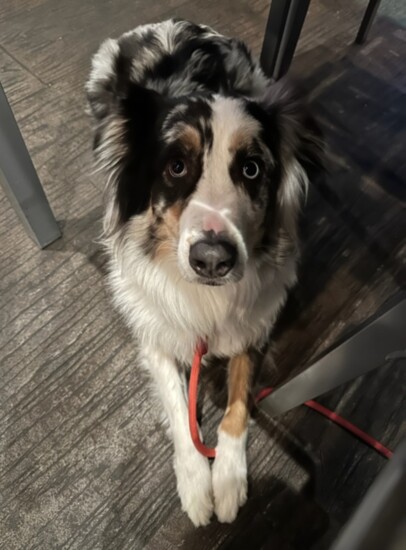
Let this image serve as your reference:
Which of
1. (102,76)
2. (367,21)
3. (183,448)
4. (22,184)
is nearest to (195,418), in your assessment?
(183,448)

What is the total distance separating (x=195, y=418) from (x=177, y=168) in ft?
2.29

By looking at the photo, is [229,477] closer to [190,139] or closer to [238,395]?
[238,395]

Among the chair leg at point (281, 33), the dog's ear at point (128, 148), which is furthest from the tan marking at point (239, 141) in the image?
the chair leg at point (281, 33)

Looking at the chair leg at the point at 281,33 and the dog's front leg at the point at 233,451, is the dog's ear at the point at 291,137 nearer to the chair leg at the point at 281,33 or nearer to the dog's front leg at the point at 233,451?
the dog's front leg at the point at 233,451

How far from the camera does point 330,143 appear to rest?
84.2 inches

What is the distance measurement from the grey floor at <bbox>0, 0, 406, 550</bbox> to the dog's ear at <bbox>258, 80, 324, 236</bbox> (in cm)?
54

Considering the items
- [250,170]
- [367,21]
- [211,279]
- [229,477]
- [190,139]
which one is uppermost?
[190,139]

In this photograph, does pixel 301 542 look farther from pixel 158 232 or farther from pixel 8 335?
pixel 8 335

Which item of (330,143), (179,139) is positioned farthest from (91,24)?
(179,139)

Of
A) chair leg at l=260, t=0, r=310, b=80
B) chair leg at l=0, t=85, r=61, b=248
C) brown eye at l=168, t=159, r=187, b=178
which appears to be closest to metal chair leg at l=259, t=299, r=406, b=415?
brown eye at l=168, t=159, r=187, b=178

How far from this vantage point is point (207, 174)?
1160mm

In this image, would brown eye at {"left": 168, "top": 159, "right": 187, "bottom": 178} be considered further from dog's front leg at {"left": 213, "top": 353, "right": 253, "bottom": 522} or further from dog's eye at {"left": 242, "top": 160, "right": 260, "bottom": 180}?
dog's front leg at {"left": 213, "top": 353, "right": 253, "bottom": 522}

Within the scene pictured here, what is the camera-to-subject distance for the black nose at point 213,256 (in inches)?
41.3

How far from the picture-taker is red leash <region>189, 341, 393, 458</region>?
1.37 m
